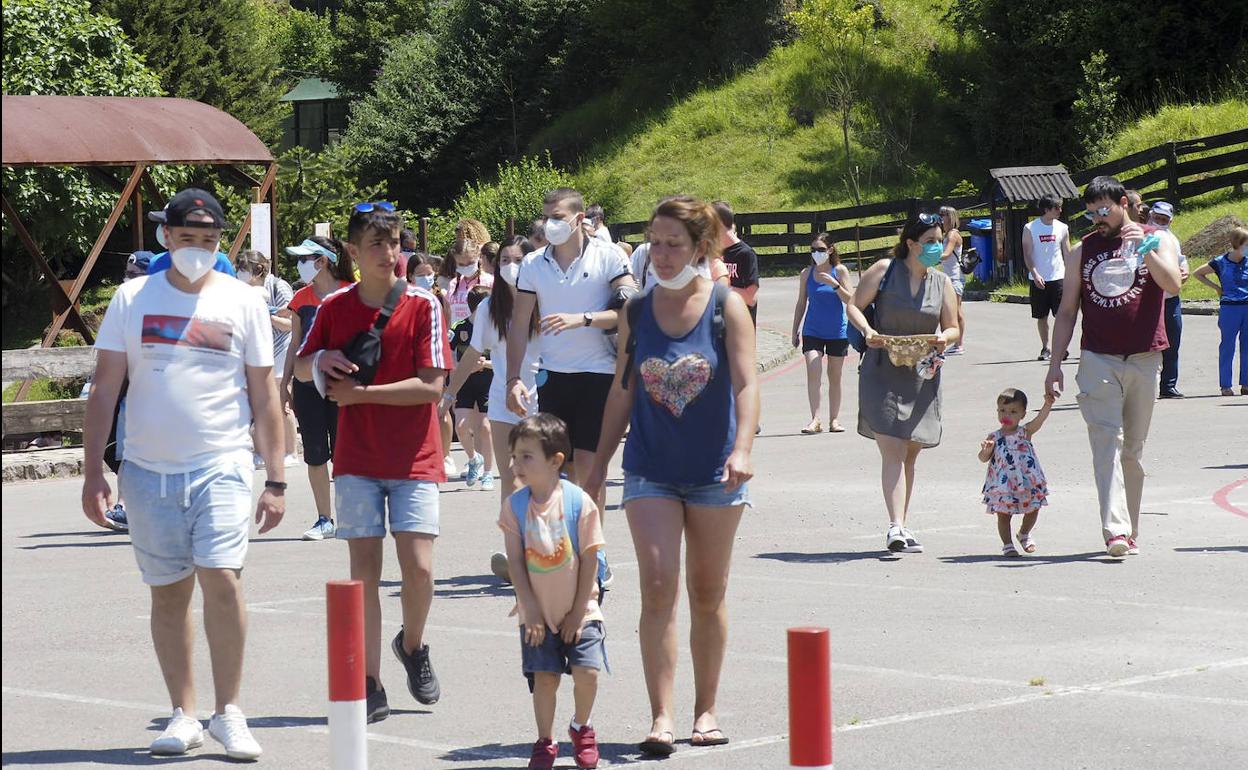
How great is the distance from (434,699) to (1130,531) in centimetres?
482

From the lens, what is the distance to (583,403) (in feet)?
27.5

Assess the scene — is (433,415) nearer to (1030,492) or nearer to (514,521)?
(514,521)

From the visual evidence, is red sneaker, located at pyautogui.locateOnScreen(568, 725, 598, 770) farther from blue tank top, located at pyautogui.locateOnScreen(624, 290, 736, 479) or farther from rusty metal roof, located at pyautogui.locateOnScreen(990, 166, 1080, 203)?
rusty metal roof, located at pyautogui.locateOnScreen(990, 166, 1080, 203)

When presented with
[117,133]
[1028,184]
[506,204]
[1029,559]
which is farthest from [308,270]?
[506,204]

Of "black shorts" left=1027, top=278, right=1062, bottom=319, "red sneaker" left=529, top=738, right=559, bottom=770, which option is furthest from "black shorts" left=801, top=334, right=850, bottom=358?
"red sneaker" left=529, top=738, right=559, bottom=770

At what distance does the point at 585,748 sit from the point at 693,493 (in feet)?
3.08

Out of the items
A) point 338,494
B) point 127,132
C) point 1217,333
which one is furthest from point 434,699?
point 1217,333

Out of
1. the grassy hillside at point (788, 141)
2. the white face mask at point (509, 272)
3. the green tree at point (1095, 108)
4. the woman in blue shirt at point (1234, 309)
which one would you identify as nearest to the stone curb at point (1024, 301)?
the woman in blue shirt at point (1234, 309)

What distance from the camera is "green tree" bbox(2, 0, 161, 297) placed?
117 feet

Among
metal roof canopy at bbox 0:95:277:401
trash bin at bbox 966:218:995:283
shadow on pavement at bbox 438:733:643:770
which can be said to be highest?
metal roof canopy at bbox 0:95:277:401

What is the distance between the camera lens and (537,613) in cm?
571

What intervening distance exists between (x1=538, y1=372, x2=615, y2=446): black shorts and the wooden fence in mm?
24738

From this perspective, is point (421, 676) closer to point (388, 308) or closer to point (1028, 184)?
point (388, 308)

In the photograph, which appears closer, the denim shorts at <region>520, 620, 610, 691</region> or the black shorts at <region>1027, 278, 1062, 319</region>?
the denim shorts at <region>520, 620, 610, 691</region>
